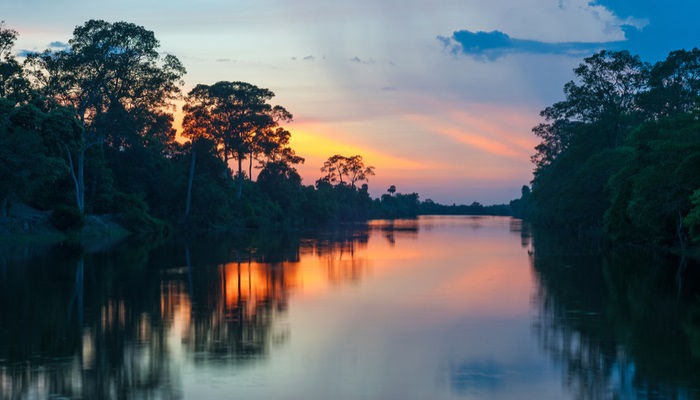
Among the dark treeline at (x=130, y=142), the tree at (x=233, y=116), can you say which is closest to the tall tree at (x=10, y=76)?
the dark treeline at (x=130, y=142)

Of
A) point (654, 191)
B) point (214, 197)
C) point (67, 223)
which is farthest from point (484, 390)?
point (214, 197)

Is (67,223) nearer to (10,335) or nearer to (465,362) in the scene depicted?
(10,335)

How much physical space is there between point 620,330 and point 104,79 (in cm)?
5215

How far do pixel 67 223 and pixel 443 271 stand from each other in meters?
31.6

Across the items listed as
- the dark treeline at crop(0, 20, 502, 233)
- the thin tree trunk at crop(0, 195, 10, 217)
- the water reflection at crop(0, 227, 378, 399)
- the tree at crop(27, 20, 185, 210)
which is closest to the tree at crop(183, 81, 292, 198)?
the dark treeline at crop(0, 20, 502, 233)

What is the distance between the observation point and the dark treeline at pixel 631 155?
37750mm

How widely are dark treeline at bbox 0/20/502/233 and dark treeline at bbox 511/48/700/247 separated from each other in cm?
3244

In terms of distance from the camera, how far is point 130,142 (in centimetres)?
7200

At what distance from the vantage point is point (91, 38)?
60.2 meters

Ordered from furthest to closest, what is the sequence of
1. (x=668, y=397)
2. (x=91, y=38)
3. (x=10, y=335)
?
(x=91, y=38), (x=10, y=335), (x=668, y=397)

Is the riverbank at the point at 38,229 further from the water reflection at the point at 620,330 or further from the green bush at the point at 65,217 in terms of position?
the water reflection at the point at 620,330

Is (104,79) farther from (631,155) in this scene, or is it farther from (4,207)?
(631,155)

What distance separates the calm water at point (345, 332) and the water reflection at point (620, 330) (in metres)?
0.05

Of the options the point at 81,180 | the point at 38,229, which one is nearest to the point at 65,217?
the point at 38,229
